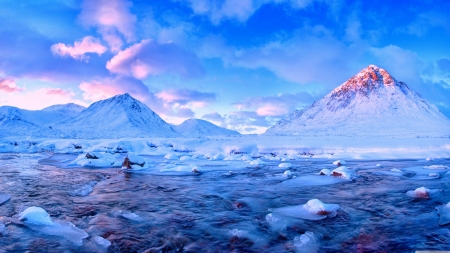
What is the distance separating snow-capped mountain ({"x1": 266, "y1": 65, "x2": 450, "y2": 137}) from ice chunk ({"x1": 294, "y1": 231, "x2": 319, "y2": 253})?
80.7 meters

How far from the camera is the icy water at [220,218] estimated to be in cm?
464

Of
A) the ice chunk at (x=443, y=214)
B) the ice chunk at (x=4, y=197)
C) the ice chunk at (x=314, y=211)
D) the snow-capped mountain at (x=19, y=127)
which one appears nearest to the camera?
the ice chunk at (x=443, y=214)

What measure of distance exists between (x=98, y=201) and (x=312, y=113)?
407ft

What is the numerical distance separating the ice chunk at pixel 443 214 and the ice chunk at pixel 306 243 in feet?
9.37

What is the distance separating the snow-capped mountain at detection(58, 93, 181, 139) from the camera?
143500 millimetres

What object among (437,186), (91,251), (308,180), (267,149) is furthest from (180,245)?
(267,149)

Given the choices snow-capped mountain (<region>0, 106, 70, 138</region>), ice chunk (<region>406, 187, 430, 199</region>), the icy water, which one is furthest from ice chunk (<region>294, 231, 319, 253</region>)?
snow-capped mountain (<region>0, 106, 70, 138</region>)

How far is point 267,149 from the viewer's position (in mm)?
35375

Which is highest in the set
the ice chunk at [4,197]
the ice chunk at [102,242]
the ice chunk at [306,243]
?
the ice chunk at [4,197]

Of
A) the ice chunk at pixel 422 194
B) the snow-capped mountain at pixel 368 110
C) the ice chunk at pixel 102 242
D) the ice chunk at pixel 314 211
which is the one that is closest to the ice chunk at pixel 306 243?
the ice chunk at pixel 314 211

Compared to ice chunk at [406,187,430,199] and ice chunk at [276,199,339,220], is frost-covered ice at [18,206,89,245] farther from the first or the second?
ice chunk at [406,187,430,199]

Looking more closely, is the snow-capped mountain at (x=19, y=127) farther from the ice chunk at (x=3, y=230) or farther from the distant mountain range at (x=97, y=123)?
the ice chunk at (x=3, y=230)

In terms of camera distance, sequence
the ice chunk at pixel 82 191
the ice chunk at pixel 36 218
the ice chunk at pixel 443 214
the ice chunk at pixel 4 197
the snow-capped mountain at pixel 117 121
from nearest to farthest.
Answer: the ice chunk at pixel 36 218, the ice chunk at pixel 443 214, the ice chunk at pixel 4 197, the ice chunk at pixel 82 191, the snow-capped mountain at pixel 117 121

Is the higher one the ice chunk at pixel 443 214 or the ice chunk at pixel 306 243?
the ice chunk at pixel 443 214
